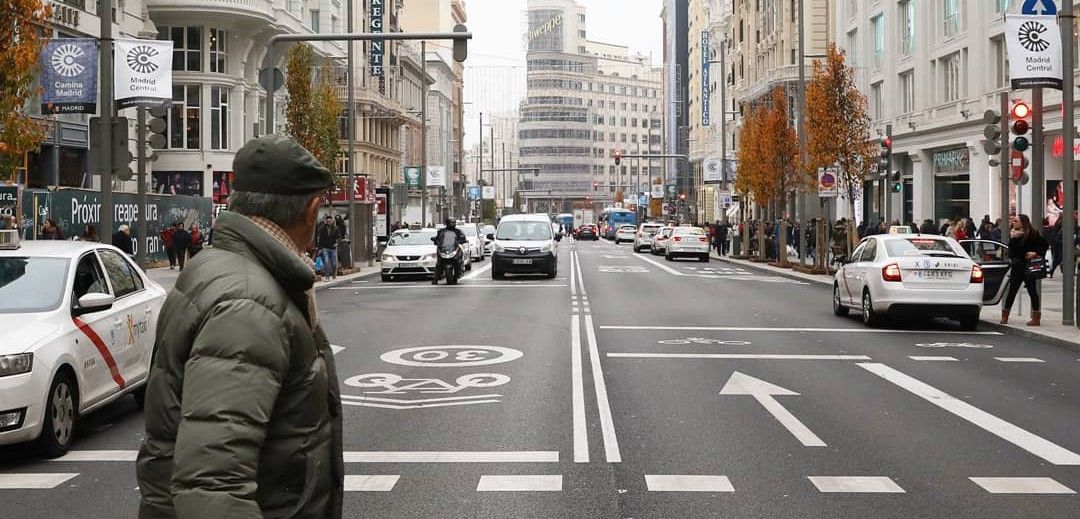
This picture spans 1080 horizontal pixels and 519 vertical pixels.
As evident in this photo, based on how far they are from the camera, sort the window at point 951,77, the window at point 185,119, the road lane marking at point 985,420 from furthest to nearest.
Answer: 1. the window at point 185,119
2. the window at point 951,77
3. the road lane marking at point 985,420

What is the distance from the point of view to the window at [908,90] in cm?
4803

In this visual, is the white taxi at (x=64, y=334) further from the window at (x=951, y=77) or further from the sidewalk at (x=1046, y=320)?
the window at (x=951, y=77)

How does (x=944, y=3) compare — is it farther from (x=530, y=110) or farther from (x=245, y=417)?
(x=530, y=110)

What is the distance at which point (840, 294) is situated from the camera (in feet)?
72.9

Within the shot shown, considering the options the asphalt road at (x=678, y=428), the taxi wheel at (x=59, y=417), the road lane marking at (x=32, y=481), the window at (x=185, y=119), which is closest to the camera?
the asphalt road at (x=678, y=428)

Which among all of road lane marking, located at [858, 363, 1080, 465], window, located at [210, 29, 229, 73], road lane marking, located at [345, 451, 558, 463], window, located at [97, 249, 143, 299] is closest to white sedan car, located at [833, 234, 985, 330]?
road lane marking, located at [858, 363, 1080, 465]

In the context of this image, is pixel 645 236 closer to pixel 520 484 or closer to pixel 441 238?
pixel 441 238

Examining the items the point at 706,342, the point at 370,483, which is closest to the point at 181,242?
the point at 706,342

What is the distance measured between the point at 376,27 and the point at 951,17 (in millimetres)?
37955

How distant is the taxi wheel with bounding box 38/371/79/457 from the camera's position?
8.73 m

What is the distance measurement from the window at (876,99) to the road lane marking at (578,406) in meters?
37.5

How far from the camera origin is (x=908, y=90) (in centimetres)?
4875

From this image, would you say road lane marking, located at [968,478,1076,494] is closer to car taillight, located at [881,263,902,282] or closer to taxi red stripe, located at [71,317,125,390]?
taxi red stripe, located at [71,317,125,390]

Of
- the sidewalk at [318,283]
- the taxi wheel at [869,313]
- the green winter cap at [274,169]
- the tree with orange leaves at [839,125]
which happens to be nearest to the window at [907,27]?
the tree with orange leaves at [839,125]
